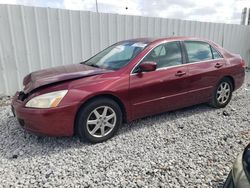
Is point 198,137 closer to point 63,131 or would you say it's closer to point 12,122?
point 63,131

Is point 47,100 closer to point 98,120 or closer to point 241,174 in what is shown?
point 98,120

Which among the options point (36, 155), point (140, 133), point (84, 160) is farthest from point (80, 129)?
point (140, 133)

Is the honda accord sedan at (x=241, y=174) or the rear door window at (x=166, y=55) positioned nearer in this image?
the honda accord sedan at (x=241, y=174)

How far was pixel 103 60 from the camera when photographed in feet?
13.0

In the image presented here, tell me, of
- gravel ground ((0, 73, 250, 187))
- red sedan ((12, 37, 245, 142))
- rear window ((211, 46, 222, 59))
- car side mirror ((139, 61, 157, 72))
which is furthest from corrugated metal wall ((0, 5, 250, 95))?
car side mirror ((139, 61, 157, 72))

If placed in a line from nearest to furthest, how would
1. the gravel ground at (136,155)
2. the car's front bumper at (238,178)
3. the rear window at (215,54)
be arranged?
the car's front bumper at (238,178) → the gravel ground at (136,155) → the rear window at (215,54)

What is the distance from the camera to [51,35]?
5.45 meters

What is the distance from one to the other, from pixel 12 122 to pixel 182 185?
3.03 m

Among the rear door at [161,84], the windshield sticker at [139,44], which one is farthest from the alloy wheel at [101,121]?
the windshield sticker at [139,44]

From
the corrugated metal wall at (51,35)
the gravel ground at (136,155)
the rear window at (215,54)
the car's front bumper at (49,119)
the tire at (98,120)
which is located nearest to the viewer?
the gravel ground at (136,155)

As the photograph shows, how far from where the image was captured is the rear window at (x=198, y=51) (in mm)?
4066

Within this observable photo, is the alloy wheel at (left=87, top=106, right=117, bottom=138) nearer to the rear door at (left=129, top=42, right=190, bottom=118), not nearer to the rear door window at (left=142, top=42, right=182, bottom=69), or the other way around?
the rear door at (left=129, top=42, right=190, bottom=118)

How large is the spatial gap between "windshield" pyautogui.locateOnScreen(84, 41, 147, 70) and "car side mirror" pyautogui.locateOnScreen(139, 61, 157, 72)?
24 centimetres

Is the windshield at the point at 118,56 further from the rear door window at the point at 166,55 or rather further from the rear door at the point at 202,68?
the rear door at the point at 202,68
